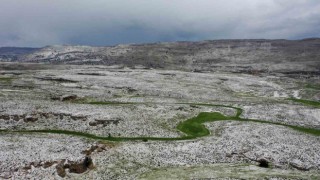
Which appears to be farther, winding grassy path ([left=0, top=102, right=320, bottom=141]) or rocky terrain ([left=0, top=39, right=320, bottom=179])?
winding grassy path ([left=0, top=102, right=320, bottom=141])

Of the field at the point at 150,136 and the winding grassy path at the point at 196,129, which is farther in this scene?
the winding grassy path at the point at 196,129

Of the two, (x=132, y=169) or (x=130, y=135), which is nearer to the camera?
(x=132, y=169)

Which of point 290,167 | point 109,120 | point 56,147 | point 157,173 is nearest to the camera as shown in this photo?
point 157,173

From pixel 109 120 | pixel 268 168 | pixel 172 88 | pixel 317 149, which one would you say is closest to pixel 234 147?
pixel 268 168

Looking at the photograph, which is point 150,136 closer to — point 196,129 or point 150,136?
point 150,136

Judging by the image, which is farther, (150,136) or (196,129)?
(196,129)

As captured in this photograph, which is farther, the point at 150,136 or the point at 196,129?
the point at 196,129

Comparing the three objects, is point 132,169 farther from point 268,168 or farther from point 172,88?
point 172,88

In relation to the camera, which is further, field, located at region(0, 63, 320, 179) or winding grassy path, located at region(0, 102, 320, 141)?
winding grassy path, located at region(0, 102, 320, 141)

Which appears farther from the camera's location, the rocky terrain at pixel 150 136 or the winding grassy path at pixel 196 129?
the winding grassy path at pixel 196 129

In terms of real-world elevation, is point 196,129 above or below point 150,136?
above

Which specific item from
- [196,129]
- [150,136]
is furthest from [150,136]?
[196,129]
